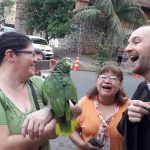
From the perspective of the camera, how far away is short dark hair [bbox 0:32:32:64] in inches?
112

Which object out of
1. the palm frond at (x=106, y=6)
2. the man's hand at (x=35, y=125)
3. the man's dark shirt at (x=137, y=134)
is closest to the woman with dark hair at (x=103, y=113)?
the man's dark shirt at (x=137, y=134)

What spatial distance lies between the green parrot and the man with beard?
0.35m

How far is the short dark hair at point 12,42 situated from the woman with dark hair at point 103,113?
1.08 metres

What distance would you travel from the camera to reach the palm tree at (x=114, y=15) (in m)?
25.8

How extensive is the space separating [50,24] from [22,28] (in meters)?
6.88

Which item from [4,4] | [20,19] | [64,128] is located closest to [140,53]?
[64,128]

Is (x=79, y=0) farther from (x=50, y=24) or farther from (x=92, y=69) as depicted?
(x=92, y=69)

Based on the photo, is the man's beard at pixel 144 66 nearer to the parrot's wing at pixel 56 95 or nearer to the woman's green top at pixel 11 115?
the parrot's wing at pixel 56 95

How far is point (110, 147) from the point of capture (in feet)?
11.6

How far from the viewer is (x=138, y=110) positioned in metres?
2.23

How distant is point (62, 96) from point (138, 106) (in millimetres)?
422

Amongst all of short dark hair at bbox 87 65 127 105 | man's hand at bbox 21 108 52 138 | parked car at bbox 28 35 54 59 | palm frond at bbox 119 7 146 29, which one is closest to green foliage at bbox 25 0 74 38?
parked car at bbox 28 35 54 59

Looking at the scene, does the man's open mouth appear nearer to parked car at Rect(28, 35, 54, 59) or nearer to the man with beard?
the man with beard

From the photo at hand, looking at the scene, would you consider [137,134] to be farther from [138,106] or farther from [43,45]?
[43,45]
